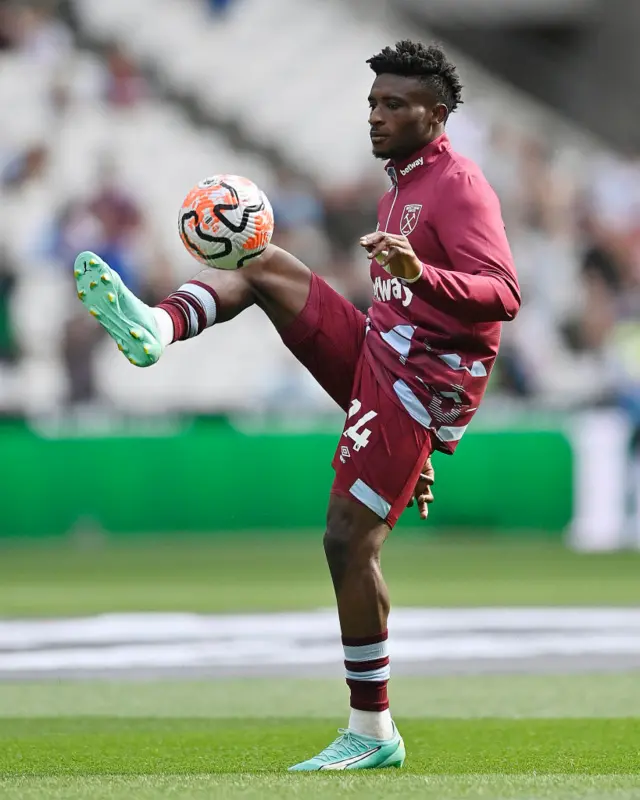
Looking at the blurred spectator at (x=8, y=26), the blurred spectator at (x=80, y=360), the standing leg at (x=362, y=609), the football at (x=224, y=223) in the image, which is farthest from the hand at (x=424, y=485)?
the blurred spectator at (x=8, y=26)

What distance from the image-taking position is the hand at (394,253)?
13.7ft

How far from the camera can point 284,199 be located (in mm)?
16672

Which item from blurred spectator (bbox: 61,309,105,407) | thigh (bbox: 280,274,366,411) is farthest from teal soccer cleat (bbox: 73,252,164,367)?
blurred spectator (bbox: 61,309,105,407)

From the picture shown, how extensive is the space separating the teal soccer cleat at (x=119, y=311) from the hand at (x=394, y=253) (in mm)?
758

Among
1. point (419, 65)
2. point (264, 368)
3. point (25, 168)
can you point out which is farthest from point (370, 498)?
point (25, 168)

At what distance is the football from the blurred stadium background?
9.22ft

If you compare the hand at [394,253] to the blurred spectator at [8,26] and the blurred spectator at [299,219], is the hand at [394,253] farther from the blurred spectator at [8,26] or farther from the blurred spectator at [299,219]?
the blurred spectator at [8,26]

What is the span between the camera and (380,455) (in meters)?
4.79

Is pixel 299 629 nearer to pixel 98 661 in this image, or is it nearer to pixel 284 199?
pixel 98 661

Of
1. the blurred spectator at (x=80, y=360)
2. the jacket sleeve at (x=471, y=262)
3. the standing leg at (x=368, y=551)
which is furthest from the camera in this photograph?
the blurred spectator at (x=80, y=360)

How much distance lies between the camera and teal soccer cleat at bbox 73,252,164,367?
4574 millimetres

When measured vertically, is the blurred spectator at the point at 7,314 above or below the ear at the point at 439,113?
below

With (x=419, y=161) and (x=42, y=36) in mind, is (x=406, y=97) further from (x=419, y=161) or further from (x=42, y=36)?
(x=42, y=36)

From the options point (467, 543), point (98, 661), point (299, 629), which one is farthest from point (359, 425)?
point (467, 543)
